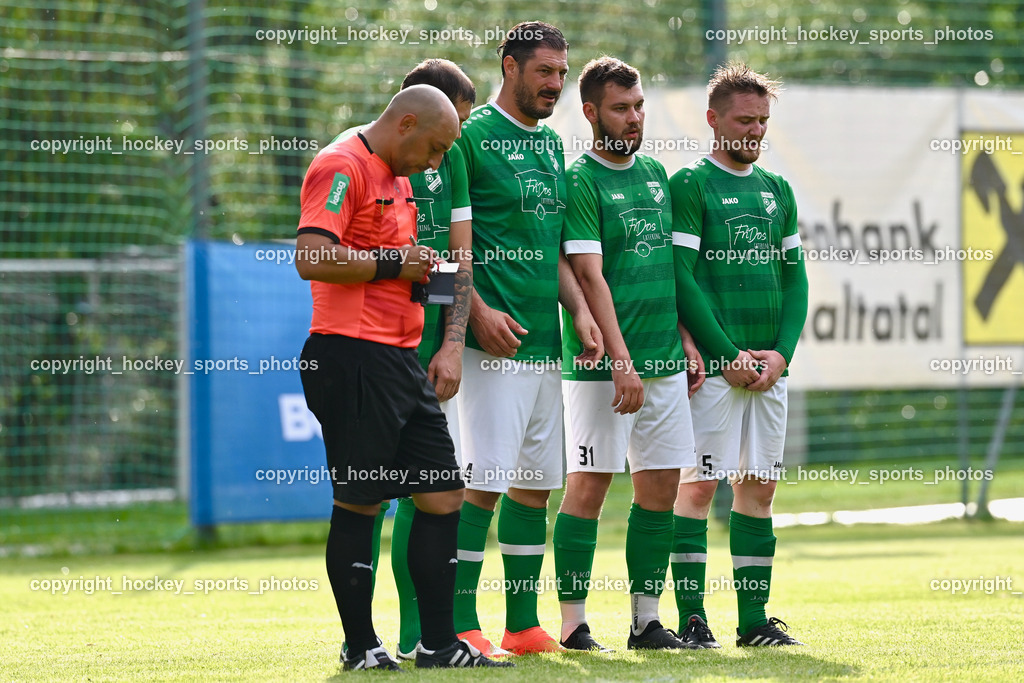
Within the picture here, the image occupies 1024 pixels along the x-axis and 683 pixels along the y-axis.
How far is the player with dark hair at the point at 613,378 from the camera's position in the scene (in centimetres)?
475

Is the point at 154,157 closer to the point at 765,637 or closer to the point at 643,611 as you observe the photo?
the point at 643,611

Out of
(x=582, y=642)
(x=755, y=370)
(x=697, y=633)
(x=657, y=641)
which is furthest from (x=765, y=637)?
(x=755, y=370)

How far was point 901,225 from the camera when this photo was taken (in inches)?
416

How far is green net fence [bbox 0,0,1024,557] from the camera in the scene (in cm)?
1060

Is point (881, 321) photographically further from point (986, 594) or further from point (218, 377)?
point (218, 377)

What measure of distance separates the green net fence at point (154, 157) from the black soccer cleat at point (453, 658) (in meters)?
6.23

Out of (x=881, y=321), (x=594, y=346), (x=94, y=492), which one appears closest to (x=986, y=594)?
(x=594, y=346)

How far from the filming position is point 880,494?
12914 millimetres

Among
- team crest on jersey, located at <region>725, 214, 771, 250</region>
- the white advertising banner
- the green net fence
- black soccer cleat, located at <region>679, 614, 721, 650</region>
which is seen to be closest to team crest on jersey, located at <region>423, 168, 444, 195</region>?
team crest on jersey, located at <region>725, 214, 771, 250</region>

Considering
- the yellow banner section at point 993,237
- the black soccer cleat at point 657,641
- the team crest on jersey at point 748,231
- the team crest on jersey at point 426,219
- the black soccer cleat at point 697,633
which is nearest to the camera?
the team crest on jersey at point 426,219

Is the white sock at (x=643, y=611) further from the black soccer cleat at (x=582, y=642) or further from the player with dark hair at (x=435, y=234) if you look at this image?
the player with dark hair at (x=435, y=234)

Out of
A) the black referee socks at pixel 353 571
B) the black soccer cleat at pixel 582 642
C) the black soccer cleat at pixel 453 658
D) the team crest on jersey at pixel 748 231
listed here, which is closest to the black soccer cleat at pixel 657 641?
the black soccer cleat at pixel 582 642

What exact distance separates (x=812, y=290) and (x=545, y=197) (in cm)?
618

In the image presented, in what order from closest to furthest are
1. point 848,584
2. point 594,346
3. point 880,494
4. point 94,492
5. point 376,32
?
point 594,346
point 848,584
point 376,32
point 94,492
point 880,494
